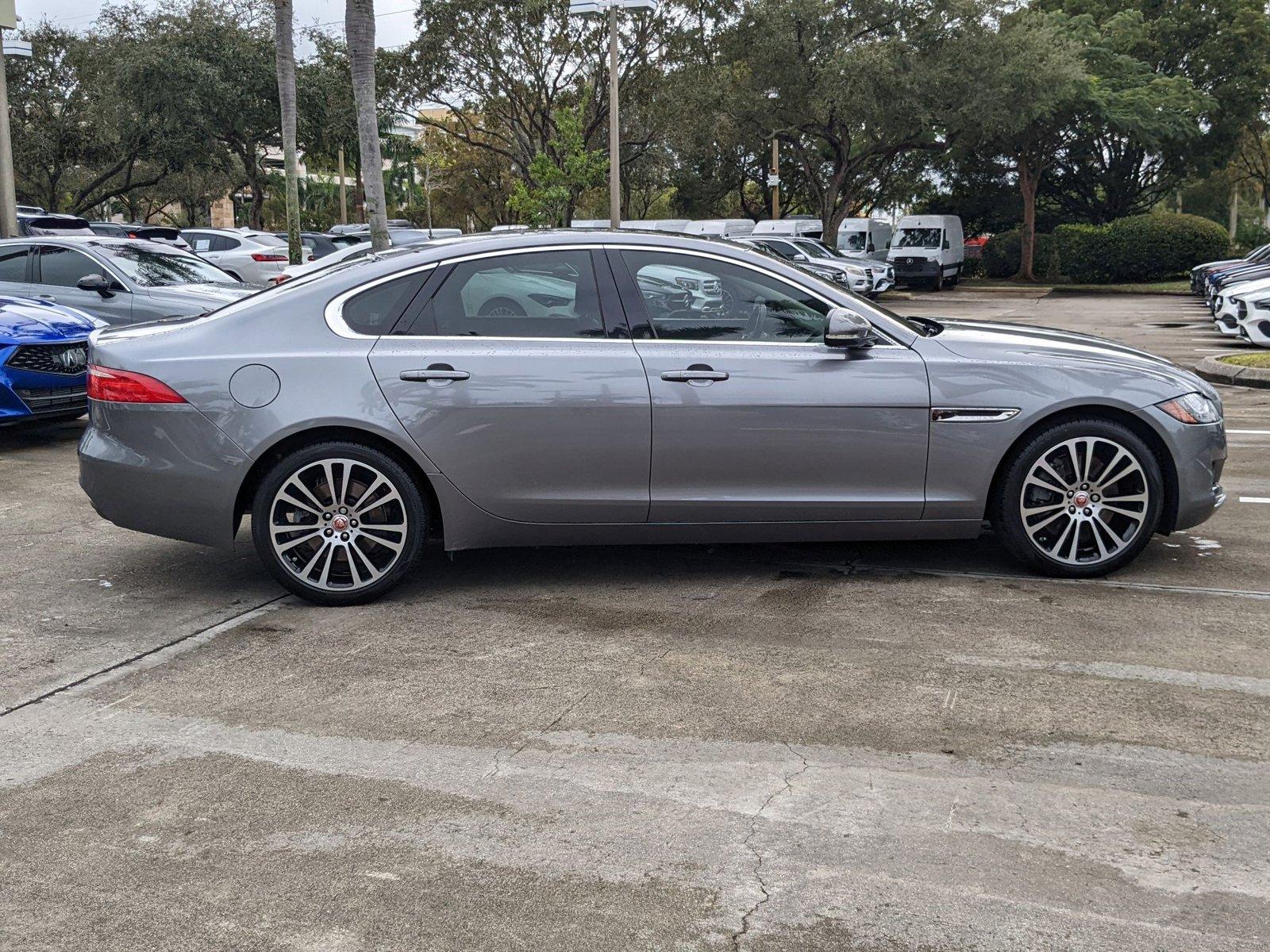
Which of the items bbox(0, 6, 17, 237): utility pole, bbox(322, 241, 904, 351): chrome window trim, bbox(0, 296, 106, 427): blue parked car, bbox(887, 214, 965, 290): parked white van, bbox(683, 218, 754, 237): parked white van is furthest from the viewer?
bbox(887, 214, 965, 290): parked white van

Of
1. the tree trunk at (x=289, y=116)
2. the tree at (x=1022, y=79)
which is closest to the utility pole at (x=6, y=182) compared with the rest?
the tree trunk at (x=289, y=116)

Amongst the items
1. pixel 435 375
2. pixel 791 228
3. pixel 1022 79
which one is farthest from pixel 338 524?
pixel 1022 79

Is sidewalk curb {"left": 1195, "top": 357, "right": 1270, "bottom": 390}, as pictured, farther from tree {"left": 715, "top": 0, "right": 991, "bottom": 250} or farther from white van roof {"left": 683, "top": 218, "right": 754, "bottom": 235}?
tree {"left": 715, "top": 0, "right": 991, "bottom": 250}

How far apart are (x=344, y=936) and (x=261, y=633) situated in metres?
2.57

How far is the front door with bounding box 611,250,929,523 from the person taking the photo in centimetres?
570

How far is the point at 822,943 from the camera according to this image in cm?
298

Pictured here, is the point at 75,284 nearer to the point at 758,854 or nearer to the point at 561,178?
the point at 758,854

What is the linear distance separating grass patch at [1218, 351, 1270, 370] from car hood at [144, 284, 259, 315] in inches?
410

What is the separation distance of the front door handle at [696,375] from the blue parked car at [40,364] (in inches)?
228

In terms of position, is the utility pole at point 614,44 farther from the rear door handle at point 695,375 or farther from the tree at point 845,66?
the rear door handle at point 695,375

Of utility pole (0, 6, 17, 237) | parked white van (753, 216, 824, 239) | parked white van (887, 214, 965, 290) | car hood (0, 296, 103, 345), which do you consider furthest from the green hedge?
car hood (0, 296, 103, 345)

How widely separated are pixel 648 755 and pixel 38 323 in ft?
26.1

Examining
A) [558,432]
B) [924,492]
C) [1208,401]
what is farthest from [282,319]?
[1208,401]

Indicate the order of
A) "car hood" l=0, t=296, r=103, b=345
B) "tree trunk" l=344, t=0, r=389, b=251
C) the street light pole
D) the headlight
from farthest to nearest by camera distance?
the street light pole
"tree trunk" l=344, t=0, r=389, b=251
"car hood" l=0, t=296, r=103, b=345
the headlight
